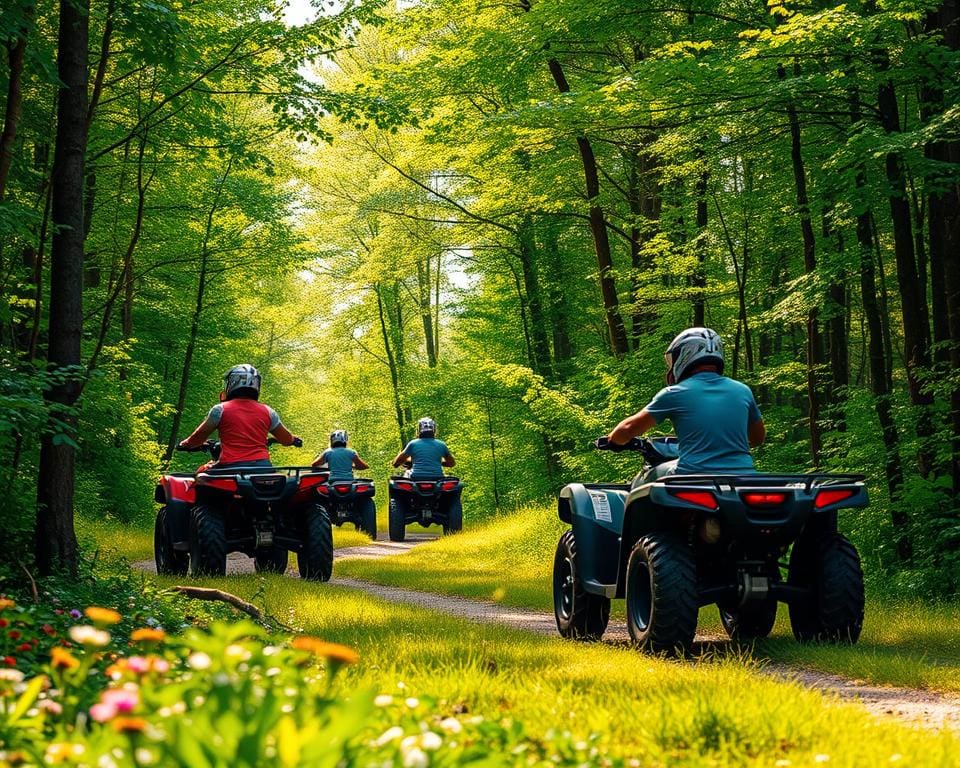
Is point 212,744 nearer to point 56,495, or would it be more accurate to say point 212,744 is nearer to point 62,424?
point 62,424

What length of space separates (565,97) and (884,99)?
341 cm

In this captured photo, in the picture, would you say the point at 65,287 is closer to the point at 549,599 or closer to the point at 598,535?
the point at 598,535

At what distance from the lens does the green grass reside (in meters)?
3.41

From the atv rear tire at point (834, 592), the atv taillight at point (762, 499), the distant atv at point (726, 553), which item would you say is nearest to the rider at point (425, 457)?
the distant atv at point (726, 553)

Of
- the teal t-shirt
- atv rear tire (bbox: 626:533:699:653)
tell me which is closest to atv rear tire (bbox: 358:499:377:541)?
the teal t-shirt

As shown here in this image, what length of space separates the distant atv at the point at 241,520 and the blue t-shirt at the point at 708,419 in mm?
4856

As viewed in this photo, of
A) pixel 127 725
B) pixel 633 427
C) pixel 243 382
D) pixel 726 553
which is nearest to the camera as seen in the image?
pixel 127 725

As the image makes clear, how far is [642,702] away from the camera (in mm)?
4066

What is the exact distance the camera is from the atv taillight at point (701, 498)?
5953 mm

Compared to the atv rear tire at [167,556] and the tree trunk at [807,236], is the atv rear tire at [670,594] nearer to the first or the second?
the tree trunk at [807,236]

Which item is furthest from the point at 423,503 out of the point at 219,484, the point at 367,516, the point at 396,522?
the point at 219,484

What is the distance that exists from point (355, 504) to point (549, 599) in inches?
452

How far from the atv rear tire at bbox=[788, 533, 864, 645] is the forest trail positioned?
0.59 m

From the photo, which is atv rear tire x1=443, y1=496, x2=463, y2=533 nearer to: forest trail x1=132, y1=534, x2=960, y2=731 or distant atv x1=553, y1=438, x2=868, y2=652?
forest trail x1=132, y1=534, x2=960, y2=731
